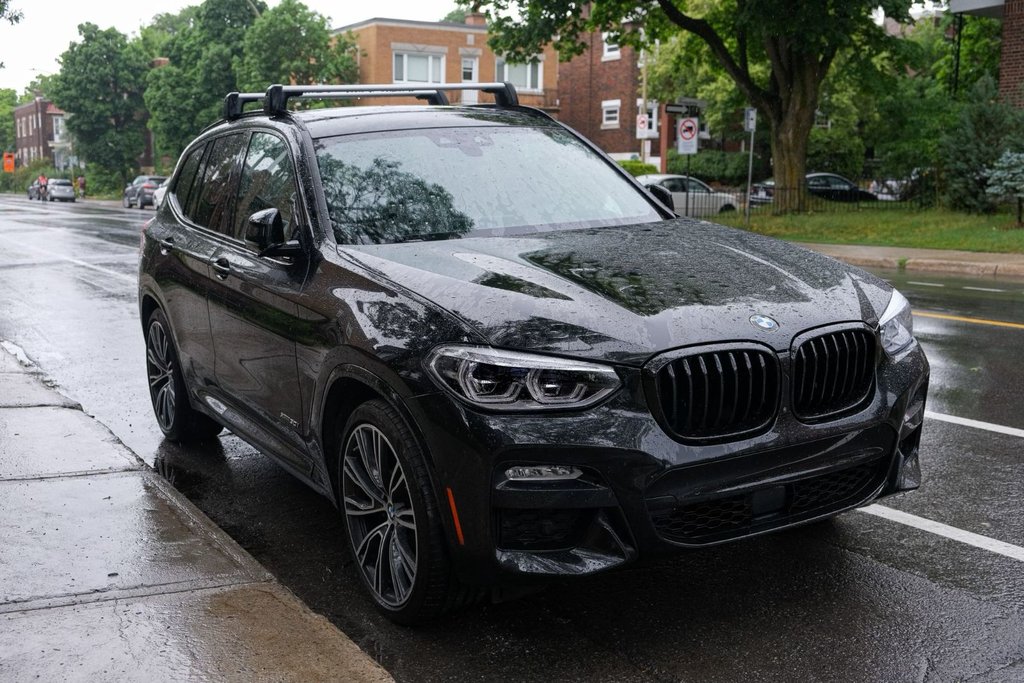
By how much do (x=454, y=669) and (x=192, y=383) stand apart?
2.93m

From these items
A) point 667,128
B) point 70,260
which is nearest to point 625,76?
point 667,128

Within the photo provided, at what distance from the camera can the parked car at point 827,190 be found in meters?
34.1

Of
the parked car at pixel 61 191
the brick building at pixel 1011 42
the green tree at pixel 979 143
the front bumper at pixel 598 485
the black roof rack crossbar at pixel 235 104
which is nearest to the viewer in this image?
the front bumper at pixel 598 485

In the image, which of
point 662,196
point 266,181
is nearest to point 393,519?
point 266,181

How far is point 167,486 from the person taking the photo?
17.4 feet

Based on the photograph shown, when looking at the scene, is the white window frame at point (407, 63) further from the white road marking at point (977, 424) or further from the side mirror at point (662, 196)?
the side mirror at point (662, 196)

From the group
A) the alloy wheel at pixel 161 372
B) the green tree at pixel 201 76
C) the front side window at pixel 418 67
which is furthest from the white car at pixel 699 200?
the green tree at pixel 201 76

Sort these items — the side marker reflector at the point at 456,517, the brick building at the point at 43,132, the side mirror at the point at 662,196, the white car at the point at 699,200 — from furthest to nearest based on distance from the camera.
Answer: the brick building at the point at 43,132, the white car at the point at 699,200, the side mirror at the point at 662,196, the side marker reflector at the point at 456,517

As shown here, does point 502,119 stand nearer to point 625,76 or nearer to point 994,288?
point 994,288

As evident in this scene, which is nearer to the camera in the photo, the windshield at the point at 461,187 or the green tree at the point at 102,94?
the windshield at the point at 461,187

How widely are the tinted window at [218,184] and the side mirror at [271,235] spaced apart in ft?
3.07

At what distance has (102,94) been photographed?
245 feet

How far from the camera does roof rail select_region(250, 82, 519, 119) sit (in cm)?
523

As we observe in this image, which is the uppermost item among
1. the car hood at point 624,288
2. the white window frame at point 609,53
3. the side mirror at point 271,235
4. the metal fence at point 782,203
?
the white window frame at point 609,53
